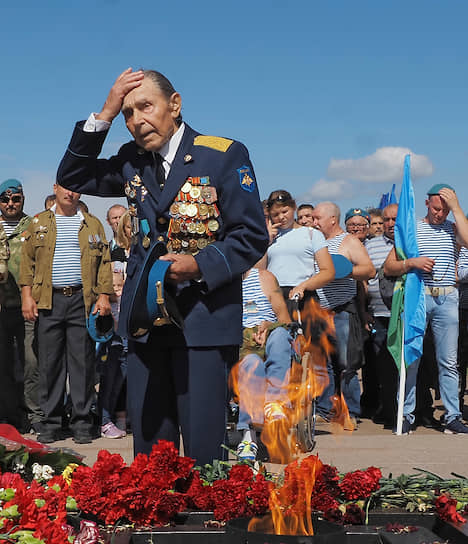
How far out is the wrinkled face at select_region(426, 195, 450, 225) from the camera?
859 cm

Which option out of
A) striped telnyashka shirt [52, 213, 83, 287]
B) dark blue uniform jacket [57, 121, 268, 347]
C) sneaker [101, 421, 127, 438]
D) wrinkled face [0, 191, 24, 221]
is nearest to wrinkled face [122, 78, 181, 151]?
dark blue uniform jacket [57, 121, 268, 347]

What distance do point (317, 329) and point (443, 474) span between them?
2.68 meters

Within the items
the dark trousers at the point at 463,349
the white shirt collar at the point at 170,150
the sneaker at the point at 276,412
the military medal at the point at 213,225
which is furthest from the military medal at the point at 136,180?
the dark trousers at the point at 463,349

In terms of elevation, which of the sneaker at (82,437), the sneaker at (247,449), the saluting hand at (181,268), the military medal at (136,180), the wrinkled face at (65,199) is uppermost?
the wrinkled face at (65,199)

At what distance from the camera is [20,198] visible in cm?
903

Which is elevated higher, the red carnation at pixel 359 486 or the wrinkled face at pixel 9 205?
the wrinkled face at pixel 9 205

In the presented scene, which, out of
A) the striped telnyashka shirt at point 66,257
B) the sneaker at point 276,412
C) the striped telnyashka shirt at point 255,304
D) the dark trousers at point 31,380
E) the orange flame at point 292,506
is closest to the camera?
the orange flame at point 292,506

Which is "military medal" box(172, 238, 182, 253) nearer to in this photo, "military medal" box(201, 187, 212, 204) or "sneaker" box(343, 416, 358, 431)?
"military medal" box(201, 187, 212, 204)

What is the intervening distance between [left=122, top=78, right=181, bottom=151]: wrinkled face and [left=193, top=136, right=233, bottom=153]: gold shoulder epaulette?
0.50 ft

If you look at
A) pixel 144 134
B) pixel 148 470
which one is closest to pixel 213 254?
pixel 144 134

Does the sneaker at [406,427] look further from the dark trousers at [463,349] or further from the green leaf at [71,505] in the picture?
the green leaf at [71,505]

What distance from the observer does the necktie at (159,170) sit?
12.7 ft

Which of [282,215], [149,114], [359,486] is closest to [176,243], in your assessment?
[149,114]

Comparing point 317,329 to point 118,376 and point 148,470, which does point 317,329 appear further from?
point 148,470
